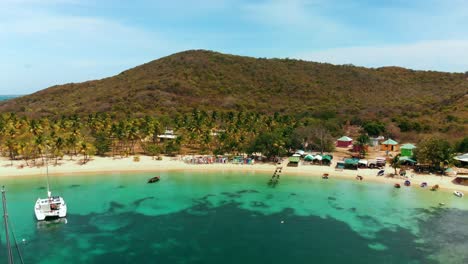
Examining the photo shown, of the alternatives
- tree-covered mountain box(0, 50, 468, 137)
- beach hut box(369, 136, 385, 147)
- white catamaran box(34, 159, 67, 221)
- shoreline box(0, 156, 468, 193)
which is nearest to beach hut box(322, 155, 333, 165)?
shoreline box(0, 156, 468, 193)

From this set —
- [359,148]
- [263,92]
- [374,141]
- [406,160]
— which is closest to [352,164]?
[406,160]

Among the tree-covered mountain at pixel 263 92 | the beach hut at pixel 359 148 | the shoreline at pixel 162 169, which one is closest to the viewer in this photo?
the shoreline at pixel 162 169

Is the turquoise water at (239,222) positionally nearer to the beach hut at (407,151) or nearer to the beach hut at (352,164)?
the beach hut at (352,164)

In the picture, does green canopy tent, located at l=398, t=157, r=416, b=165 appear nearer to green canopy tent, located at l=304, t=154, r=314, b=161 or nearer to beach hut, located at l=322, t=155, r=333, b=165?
beach hut, located at l=322, t=155, r=333, b=165

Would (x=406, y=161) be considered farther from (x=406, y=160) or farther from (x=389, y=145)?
(x=389, y=145)

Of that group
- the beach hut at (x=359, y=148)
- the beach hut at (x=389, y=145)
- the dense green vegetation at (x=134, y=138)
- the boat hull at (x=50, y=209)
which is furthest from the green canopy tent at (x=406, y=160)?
the boat hull at (x=50, y=209)

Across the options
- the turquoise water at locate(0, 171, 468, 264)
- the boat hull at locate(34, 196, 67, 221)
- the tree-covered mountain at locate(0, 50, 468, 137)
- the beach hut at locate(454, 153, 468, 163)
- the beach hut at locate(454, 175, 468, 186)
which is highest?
the tree-covered mountain at locate(0, 50, 468, 137)

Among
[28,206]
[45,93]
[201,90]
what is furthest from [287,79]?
[28,206]
